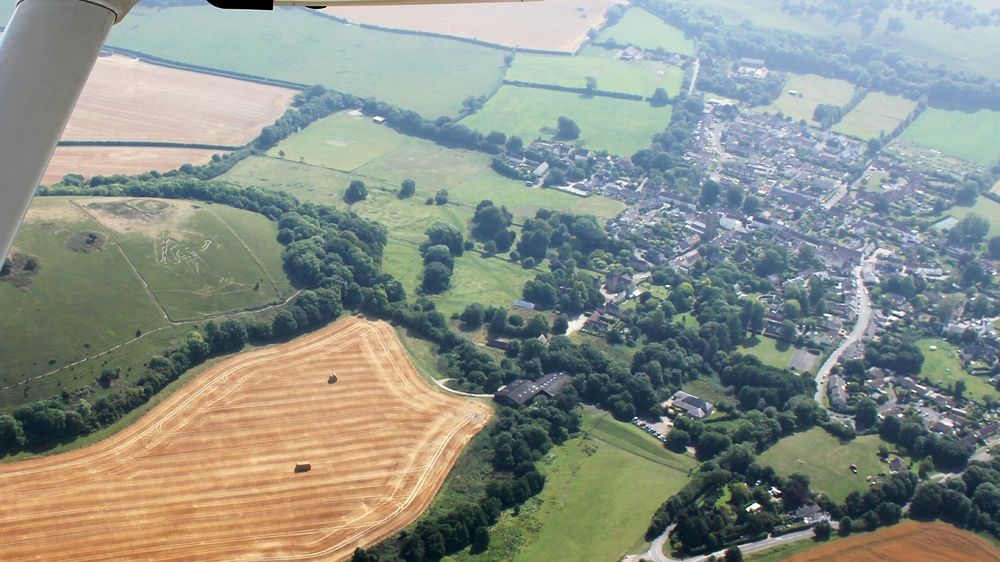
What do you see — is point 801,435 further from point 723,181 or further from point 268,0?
point 268,0

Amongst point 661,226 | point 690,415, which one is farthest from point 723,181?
point 690,415

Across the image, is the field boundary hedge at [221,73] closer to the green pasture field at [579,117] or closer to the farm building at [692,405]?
the green pasture field at [579,117]

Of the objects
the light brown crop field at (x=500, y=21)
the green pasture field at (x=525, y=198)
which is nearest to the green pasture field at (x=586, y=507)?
the green pasture field at (x=525, y=198)

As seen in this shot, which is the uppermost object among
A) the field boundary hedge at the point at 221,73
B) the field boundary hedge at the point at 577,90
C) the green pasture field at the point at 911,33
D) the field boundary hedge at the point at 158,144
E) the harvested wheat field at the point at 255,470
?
the green pasture field at the point at 911,33

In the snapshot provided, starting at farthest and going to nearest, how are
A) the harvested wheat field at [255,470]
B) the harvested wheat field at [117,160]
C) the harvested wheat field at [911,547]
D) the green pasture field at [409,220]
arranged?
the harvested wheat field at [117,160]
the green pasture field at [409,220]
the harvested wheat field at [911,547]
the harvested wheat field at [255,470]

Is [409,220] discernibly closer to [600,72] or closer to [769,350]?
[769,350]

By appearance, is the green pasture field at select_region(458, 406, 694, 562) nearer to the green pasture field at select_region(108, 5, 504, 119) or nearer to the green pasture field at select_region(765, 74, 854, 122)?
the green pasture field at select_region(108, 5, 504, 119)

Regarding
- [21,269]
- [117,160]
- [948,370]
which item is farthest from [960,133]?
[21,269]
